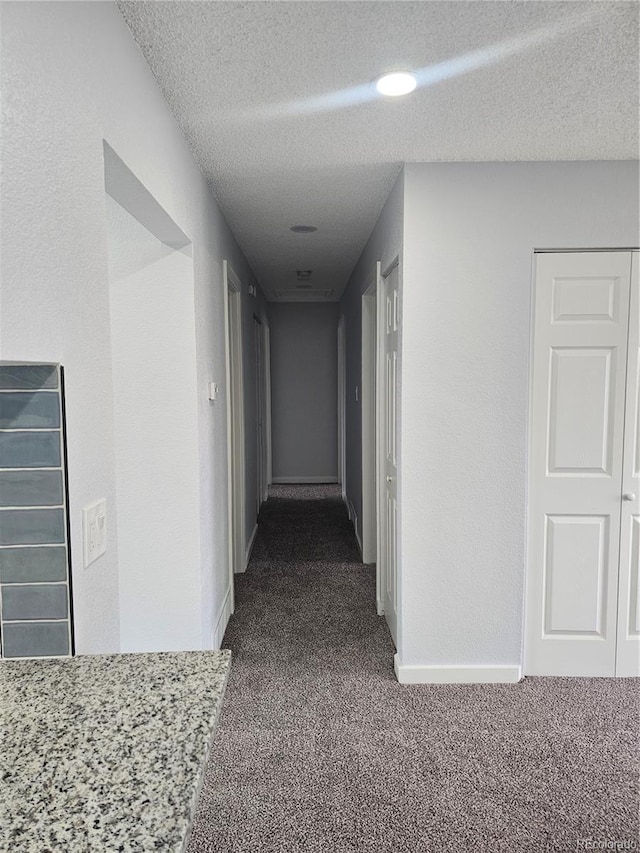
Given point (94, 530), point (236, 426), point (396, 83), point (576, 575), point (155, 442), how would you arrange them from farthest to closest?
1. point (236, 426)
2. point (576, 575)
3. point (155, 442)
4. point (396, 83)
5. point (94, 530)

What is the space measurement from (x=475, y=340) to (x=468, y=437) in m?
0.44

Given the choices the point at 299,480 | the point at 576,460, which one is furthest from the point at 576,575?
the point at 299,480

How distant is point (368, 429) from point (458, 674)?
84.1 inches

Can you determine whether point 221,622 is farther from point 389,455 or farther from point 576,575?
point 576,575

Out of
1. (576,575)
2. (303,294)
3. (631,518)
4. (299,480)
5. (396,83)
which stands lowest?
(299,480)

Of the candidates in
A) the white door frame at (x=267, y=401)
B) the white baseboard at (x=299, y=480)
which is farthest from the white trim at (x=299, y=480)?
the white door frame at (x=267, y=401)

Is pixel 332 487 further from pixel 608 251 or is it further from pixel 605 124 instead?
pixel 605 124

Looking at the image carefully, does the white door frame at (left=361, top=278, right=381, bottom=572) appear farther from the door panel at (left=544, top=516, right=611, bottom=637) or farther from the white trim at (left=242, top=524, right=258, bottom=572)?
the door panel at (left=544, top=516, right=611, bottom=637)

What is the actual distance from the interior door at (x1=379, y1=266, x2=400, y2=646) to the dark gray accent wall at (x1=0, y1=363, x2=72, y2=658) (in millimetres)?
2131

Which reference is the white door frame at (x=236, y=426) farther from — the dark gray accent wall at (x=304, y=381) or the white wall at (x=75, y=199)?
the dark gray accent wall at (x=304, y=381)

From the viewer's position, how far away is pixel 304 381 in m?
7.68

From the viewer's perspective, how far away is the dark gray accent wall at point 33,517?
109 centimetres

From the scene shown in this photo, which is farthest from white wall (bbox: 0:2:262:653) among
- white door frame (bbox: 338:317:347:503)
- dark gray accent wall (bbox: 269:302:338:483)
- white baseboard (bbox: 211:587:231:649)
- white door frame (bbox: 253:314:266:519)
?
dark gray accent wall (bbox: 269:302:338:483)

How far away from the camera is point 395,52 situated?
1656mm
